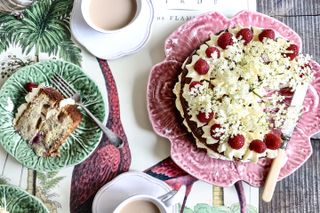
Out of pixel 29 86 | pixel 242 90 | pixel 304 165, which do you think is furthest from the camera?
pixel 304 165

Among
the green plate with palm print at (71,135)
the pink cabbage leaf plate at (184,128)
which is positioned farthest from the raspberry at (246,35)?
the green plate with palm print at (71,135)

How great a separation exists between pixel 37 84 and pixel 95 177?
26cm

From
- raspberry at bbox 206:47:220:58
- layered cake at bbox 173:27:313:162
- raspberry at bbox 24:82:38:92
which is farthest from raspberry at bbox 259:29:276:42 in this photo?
raspberry at bbox 24:82:38:92

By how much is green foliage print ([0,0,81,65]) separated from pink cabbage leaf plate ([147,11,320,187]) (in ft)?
0.72

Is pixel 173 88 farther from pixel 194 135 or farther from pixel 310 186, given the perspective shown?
pixel 310 186

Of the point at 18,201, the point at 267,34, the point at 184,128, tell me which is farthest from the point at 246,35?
the point at 18,201

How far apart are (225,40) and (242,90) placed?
132 mm

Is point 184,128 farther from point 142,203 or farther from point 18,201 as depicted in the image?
point 18,201

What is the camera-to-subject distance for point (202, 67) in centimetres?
121

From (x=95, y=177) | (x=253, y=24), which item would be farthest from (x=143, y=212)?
(x=253, y=24)

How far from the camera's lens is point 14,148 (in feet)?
4.14

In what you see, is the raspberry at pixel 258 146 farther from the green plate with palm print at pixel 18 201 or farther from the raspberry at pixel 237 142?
the green plate with palm print at pixel 18 201

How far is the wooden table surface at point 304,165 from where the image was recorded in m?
1.40

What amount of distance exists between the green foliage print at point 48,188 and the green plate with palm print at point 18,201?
51mm
